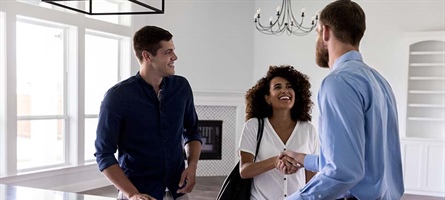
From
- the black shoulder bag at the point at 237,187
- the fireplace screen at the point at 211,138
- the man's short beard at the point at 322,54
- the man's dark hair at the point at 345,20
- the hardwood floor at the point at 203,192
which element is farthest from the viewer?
the fireplace screen at the point at 211,138

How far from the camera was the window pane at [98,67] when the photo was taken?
6.35 meters

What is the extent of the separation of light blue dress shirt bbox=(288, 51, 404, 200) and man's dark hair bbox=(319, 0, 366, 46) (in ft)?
0.20

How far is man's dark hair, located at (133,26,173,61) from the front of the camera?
207 cm

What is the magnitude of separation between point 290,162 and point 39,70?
4.80 meters

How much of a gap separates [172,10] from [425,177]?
4798 mm

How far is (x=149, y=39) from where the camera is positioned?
207 cm

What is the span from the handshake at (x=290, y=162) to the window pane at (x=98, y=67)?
16.8 feet

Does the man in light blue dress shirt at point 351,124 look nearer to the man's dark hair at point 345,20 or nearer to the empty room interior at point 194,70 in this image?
the man's dark hair at point 345,20

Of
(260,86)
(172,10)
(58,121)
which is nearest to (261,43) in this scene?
(172,10)

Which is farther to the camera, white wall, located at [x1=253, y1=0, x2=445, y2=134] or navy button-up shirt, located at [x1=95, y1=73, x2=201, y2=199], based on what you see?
white wall, located at [x1=253, y1=0, x2=445, y2=134]

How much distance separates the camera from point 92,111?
6445 millimetres

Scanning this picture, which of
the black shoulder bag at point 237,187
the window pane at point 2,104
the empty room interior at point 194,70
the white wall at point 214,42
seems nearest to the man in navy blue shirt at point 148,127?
the black shoulder bag at point 237,187

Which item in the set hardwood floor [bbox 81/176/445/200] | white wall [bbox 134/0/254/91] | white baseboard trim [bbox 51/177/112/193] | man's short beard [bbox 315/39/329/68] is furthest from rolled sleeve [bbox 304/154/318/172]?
white wall [bbox 134/0/254/91]

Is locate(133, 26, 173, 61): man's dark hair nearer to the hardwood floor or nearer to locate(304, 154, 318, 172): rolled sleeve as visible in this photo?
locate(304, 154, 318, 172): rolled sleeve
